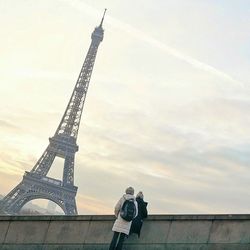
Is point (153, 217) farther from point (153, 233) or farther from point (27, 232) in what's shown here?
point (27, 232)

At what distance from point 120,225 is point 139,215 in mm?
977

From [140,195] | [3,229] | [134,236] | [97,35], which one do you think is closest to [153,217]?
[134,236]

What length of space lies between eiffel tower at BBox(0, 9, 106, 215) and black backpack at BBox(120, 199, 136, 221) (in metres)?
71.5

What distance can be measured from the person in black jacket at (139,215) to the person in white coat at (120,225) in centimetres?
66

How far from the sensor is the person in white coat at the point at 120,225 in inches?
431

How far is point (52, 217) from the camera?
13.6 meters

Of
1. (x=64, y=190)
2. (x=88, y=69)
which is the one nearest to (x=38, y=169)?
(x=64, y=190)

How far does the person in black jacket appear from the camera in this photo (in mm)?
11742

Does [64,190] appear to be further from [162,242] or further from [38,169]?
[162,242]

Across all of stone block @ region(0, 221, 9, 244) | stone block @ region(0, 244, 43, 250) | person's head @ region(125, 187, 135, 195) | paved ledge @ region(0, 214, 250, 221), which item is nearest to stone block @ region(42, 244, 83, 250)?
stone block @ region(0, 244, 43, 250)

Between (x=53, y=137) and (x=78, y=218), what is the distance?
79311mm

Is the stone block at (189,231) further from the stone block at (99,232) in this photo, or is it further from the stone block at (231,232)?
the stone block at (99,232)

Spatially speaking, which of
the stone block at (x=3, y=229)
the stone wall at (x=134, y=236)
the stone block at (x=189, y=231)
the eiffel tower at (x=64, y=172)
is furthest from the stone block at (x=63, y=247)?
the eiffel tower at (x=64, y=172)

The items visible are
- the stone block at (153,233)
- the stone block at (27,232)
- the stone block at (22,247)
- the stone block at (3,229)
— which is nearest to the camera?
the stone block at (153,233)
